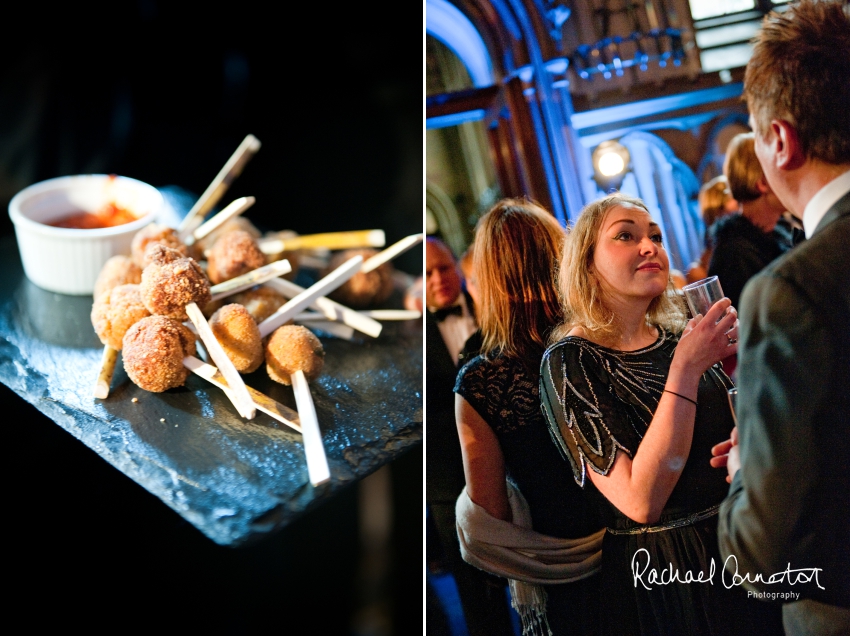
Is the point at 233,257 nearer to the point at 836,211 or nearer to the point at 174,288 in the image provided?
the point at 174,288

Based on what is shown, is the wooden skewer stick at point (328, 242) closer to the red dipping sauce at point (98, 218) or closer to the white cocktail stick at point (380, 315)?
the white cocktail stick at point (380, 315)

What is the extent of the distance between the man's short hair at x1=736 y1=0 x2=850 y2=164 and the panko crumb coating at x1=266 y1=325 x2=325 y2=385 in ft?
1.94

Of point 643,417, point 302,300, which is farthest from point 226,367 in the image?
point 643,417

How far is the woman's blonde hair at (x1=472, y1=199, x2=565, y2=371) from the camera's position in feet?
2.43

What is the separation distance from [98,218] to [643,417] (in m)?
1.00

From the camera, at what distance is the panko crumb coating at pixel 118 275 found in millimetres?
1090

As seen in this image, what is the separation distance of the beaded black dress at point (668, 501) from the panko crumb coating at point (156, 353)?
50 cm

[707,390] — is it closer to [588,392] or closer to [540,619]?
[588,392]

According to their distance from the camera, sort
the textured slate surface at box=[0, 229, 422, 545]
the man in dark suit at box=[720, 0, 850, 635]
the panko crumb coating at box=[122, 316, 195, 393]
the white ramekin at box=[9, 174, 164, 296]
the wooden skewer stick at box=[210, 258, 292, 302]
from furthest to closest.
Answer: the white ramekin at box=[9, 174, 164, 296] → the wooden skewer stick at box=[210, 258, 292, 302] → the panko crumb coating at box=[122, 316, 195, 393] → the textured slate surface at box=[0, 229, 422, 545] → the man in dark suit at box=[720, 0, 850, 635]

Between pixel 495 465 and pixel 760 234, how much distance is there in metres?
0.34

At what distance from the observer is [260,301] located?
3.59 feet

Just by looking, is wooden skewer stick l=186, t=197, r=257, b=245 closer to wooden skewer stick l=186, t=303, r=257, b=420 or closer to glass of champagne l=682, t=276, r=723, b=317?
wooden skewer stick l=186, t=303, r=257, b=420

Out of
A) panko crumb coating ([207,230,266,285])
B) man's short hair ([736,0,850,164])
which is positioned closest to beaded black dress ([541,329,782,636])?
man's short hair ([736,0,850,164])

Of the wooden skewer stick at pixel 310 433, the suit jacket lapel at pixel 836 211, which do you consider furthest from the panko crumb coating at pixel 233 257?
the suit jacket lapel at pixel 836 211
